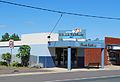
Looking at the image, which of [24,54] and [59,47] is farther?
[59,47]

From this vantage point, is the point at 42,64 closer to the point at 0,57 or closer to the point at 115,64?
the point at 0,57

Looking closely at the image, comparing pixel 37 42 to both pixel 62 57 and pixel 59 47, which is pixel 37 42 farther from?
pixel 62 57

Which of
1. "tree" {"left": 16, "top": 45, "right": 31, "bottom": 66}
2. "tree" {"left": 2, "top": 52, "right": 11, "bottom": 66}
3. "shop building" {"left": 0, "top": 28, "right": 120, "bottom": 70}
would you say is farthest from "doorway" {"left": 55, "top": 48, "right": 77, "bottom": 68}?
"tree" {"left": 2, "top": 52, "right": 11, "bottom": 66}

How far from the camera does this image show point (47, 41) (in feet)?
139

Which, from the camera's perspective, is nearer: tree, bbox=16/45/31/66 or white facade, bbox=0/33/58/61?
tree, bbox=16/45/31/66

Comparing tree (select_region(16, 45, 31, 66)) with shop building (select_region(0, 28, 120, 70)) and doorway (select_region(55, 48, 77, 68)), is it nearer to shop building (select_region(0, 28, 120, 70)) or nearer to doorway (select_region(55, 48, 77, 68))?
shop building (select_region(0, 28, 120, 70))

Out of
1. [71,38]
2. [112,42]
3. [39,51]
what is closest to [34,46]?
[39,51]

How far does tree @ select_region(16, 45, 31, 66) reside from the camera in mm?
41062

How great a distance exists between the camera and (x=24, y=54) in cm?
4122

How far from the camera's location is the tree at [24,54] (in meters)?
41.1

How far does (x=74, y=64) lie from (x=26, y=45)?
8.36 metres

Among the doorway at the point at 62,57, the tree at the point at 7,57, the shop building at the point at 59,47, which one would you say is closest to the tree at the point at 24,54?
the shop building at the point at 59,47

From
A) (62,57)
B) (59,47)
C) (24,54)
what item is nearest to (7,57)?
(24,54)

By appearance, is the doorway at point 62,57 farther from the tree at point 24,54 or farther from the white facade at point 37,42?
the tree at point 24,54
